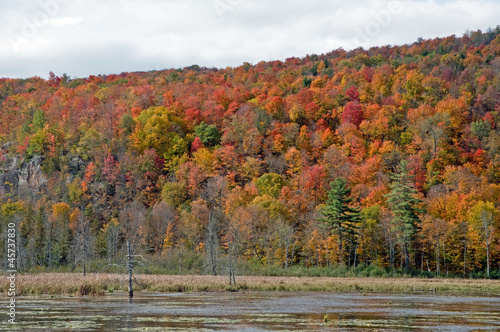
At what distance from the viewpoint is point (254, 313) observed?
47875 millimetres

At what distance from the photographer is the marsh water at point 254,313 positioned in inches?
1602

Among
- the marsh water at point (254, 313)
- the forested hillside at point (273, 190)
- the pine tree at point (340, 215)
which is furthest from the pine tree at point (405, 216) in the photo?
the marsh water at point (254, 313)

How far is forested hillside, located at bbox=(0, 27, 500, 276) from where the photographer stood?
10994 cm

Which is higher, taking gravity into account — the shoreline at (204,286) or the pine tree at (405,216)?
the pine tree at (405,216)

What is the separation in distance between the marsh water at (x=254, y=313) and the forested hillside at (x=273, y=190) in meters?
32.9

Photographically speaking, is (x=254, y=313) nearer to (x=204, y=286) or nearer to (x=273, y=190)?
(x=204, y=286)

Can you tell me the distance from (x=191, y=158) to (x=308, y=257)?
74.0 meters

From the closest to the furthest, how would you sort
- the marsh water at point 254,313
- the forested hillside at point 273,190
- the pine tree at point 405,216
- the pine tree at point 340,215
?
the marsh water at point 254,313
the pine tree at point 405,216
the pine tree at point 340,215
the forested hillside at point 273,190

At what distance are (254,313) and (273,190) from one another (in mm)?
105106

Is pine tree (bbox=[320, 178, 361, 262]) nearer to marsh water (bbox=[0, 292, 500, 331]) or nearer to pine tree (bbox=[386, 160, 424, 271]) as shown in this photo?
pine tree (bbox=[386, 160, 424, 271])

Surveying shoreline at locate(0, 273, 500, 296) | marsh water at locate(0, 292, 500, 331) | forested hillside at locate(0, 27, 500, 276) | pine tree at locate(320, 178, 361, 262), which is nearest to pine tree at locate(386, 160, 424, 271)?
forested hillside at locate(0, 27, 500, 276)

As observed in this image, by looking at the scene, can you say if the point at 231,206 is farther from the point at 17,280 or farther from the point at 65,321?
the point at 65,321

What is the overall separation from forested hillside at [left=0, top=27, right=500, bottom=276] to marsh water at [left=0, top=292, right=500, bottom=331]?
32909 mm

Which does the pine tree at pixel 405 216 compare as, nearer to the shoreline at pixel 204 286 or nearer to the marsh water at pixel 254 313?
the shoreline at pixel 204 286
